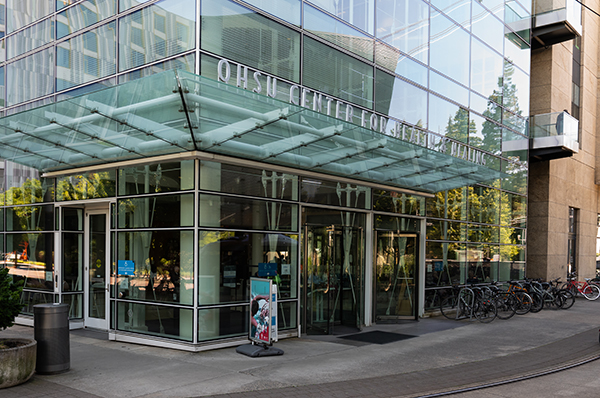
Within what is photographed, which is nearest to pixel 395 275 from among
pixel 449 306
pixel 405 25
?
pixel 449 306

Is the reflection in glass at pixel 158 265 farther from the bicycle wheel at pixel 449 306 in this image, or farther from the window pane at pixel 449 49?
the window pane at pixel 449 49

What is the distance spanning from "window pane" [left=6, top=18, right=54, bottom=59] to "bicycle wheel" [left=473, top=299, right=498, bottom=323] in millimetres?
12950

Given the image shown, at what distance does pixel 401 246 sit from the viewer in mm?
14789

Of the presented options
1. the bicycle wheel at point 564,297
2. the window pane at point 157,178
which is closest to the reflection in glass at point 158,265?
the window pane at point 157,178

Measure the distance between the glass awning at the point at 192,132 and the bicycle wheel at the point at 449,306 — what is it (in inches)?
185

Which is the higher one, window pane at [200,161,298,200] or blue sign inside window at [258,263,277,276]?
window pane at [200,161,298,200]

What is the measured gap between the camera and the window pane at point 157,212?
988 cm

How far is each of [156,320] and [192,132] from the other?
3.86m

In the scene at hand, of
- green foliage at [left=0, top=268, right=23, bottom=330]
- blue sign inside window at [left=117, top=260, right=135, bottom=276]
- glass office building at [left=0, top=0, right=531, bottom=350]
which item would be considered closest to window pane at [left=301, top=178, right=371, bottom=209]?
glass office building at [left=0, top=0, right=531, bottom=350]

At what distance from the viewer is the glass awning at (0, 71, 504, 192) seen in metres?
7.71

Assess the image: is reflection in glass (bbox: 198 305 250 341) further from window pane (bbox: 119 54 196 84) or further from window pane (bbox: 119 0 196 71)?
window pane (bbox: 119 0 196 71)

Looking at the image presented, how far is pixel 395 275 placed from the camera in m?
14.6

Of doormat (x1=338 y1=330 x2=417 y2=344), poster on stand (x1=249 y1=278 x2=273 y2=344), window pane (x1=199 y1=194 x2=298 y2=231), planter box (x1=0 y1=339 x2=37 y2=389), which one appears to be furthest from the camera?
doormat (x1=338 y1=330 x2=417 y2=344)

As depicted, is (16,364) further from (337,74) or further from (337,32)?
(337,32)
